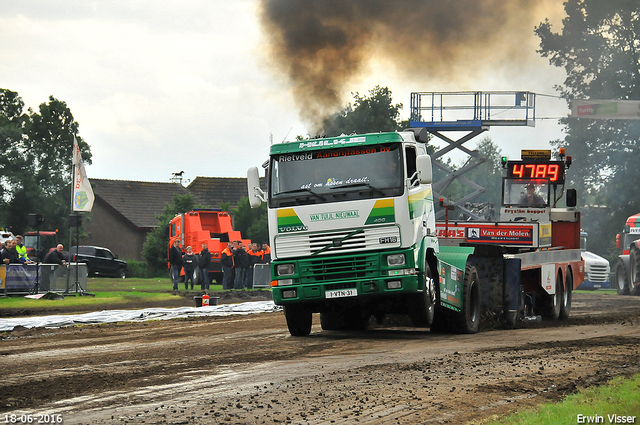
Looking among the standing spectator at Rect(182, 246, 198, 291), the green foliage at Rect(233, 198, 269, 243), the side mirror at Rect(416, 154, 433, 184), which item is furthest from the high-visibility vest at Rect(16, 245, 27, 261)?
the green foliage at Rect(233, 198, 269, 243)

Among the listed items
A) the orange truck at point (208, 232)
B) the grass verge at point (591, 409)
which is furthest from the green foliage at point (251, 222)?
the grass verge at point (591, 409)

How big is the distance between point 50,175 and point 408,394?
4336 cm

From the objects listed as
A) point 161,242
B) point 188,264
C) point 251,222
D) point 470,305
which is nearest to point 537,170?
point 470,305

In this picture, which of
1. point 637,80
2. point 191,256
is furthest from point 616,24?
point 191,256

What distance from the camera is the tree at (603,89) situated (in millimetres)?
51469

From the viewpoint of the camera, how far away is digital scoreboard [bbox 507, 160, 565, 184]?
20.0m

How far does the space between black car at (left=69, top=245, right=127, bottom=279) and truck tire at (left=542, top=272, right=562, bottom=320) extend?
30.4 meters

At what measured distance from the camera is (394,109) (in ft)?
155

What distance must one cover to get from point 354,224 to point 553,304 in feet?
24.2

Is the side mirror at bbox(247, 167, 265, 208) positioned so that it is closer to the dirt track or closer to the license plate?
the license plate

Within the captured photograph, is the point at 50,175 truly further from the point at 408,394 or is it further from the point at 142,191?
the point at 408,394

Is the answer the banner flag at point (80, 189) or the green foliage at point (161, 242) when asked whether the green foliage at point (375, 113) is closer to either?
the green foliage at point (161, 242)

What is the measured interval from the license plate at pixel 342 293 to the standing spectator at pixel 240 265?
19525 mm

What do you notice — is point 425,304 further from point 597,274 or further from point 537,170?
point 597,274
